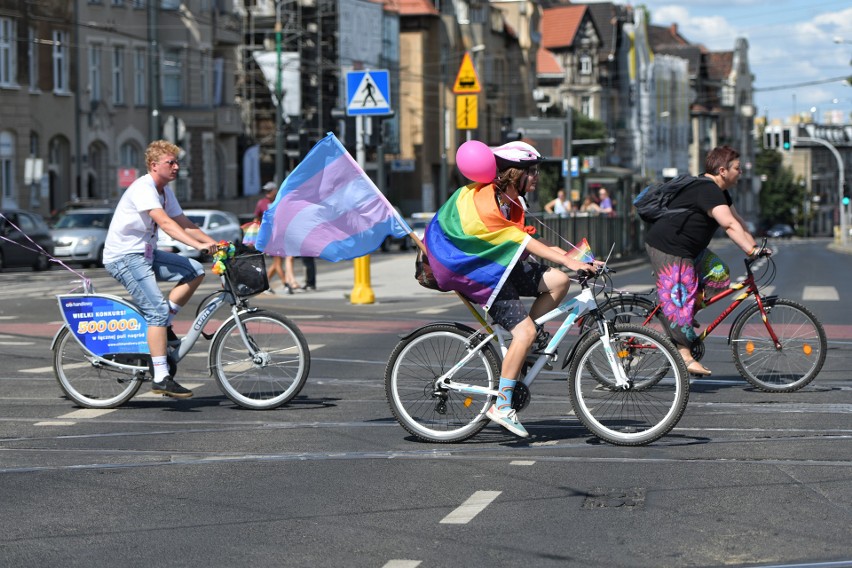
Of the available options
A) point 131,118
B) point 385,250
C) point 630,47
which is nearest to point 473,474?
point 385,250

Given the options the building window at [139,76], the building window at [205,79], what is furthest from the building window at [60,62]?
the building window at [205,79]

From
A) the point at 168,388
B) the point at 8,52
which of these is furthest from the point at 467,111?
the point at 8,52

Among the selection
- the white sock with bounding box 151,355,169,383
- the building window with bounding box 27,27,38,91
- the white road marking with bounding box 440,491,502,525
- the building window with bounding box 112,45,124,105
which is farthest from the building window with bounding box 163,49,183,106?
the white road marking with bounding box 440,491,502,525

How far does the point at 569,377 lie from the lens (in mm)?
8461

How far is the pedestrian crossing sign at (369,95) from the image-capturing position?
21.6 meters

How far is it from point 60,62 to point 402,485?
4801 cm

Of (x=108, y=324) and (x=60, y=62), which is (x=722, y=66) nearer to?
(x=60, y=62)

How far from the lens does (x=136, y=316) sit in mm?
10492

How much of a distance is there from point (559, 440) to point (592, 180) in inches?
1842

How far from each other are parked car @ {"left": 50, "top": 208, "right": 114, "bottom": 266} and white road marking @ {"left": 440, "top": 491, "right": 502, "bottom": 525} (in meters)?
30.7

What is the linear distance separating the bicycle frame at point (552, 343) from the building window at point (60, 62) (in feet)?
151

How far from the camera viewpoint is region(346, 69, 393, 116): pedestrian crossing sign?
70.7 ft

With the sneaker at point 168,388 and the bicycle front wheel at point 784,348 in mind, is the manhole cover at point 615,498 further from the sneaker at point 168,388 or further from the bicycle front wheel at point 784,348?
the bicycle front wheel at point 784,348

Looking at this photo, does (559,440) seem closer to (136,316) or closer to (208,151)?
(136,316)
